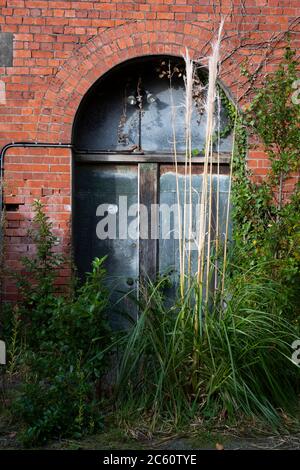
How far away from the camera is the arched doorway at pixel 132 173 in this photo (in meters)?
6.27

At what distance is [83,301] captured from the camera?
12.1 feet

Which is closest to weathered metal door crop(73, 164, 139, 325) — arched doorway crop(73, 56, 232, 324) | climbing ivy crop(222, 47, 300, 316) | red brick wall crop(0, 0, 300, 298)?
arched doorway crop(73, 56, 232, 324)

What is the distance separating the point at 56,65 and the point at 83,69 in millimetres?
265

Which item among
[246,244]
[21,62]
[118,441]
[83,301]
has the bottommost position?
[118,441]

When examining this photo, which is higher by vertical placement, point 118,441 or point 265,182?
point 265,182

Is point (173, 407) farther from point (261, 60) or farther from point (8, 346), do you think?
point (261, 60)

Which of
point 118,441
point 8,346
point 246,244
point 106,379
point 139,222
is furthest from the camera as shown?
point 139,222

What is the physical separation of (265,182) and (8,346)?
282 centimetres

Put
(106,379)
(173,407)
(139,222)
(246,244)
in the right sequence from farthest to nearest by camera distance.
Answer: (139,222)
(246,244)
(106,379)
(173,407)

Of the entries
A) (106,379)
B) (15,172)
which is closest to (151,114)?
(15,172)

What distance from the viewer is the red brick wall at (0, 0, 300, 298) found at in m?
5.86

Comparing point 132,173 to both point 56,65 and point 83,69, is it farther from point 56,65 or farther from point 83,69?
point 56,65

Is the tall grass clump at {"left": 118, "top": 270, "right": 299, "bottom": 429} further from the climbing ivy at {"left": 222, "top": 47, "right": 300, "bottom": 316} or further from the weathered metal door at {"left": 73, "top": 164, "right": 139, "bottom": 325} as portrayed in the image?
the weathered metal door at {"left": 73, "top": 164, "right": 139, "bottom": 325}

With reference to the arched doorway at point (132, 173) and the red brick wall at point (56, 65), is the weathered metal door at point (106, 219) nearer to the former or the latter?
the arched doorway at point (132, 173)
